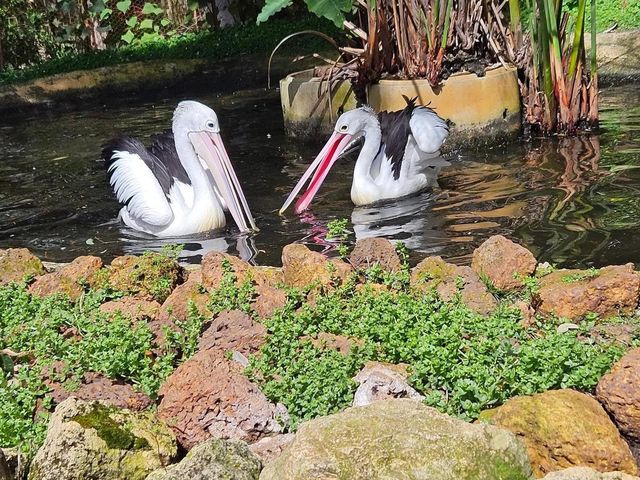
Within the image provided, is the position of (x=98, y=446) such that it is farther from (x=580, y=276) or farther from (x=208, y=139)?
(x=208, y=139)

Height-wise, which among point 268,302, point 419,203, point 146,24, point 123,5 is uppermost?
point 123,5

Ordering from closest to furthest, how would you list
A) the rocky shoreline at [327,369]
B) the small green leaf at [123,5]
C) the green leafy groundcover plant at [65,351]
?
the rocky shoreline at [327,369]
the green leafy groundcover plant at [65,351]
the small green leaf at [123,5]

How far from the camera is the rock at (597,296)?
402 centimetres

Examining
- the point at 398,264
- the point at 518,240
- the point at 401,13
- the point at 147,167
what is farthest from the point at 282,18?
the point at 398,264

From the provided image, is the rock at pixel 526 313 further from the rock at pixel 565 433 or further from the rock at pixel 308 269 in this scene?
the rock at pixel 308 269

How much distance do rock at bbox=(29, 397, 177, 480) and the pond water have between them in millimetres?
2946

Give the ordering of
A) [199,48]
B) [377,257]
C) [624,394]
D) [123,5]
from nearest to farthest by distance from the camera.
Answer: [624,394]
[377,257]
[199,48]
[123,5]

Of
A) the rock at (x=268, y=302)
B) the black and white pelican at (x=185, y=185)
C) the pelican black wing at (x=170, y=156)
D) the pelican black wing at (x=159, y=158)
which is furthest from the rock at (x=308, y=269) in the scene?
the pelican black wing at (x=170, y=156)

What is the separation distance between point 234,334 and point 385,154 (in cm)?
427

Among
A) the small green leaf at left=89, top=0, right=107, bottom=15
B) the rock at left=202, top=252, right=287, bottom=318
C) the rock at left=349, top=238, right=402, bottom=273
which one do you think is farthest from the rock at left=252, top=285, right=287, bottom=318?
the small green leaf at left=89, top=0, right=107, bottom=15

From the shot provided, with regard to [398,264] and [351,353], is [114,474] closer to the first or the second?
[351,353]

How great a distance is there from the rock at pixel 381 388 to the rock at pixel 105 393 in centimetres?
87

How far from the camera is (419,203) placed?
7672 mm

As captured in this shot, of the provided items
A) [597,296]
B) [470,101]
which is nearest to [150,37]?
[470,101]
